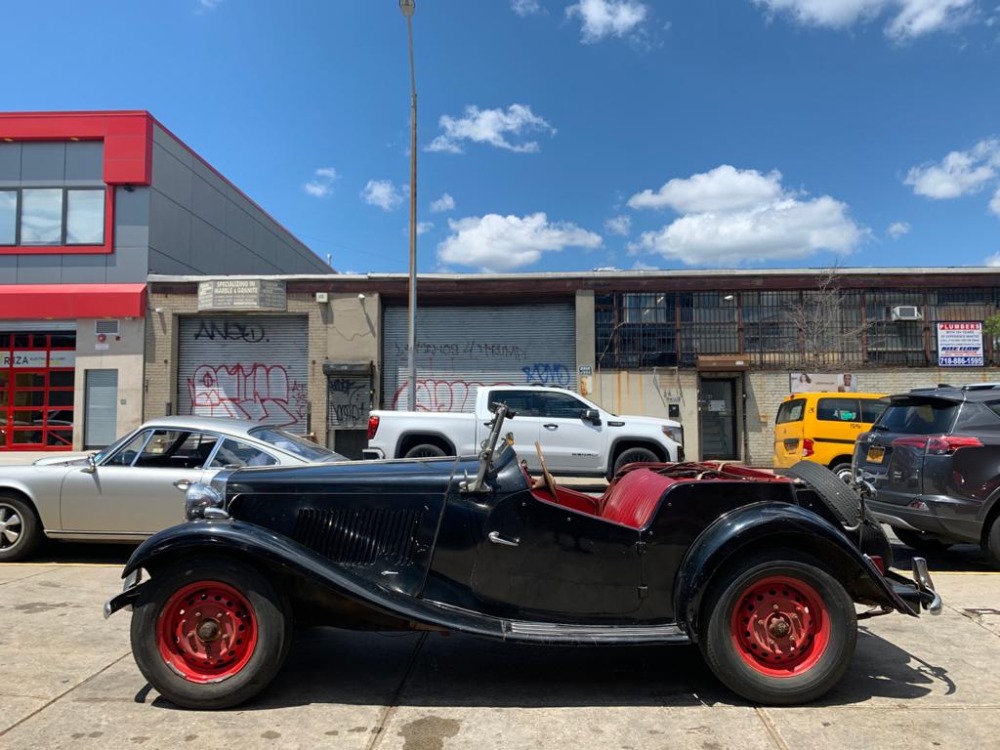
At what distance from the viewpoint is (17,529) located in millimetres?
6844

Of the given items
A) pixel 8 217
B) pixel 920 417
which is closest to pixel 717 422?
pixel 920 417

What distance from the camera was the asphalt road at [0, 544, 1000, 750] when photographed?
10.6 ft

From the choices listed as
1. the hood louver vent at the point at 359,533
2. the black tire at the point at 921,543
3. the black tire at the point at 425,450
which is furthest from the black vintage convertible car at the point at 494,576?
the black tire at the point at 425,450

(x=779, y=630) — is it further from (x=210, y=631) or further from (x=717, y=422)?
(x=717, y=422)

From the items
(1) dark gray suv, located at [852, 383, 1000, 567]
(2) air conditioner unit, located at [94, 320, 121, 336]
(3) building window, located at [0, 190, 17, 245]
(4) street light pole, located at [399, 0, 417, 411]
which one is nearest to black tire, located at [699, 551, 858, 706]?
(1) dark gray suv, located at [852, 383, 1000, 567]

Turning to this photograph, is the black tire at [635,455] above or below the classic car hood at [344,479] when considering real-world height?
below

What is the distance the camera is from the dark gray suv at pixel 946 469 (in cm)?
631

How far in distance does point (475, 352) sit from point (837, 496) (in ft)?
47.4

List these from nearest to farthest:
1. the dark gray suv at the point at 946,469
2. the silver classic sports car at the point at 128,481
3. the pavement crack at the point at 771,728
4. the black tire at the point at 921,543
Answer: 1. the pavement crack at the point at 771,728
2. the dark gray suv at the point at 946,469
3. the silver classic sports car at the point at 128,481
4. the black tire at the point at 921,543

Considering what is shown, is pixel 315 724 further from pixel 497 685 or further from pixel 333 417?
pixel 333 417

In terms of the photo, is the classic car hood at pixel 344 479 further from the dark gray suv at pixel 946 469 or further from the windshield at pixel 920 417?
the windshield at pixel 920 417

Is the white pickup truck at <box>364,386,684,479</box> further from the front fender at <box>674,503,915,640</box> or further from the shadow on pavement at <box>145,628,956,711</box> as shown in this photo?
the front fender at <box>674,503,915,640</box>

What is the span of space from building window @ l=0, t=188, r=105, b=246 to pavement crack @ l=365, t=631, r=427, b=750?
1764cm

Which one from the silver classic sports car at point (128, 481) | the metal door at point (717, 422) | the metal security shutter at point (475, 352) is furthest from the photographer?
the metal security shutter at point (475, 352)
